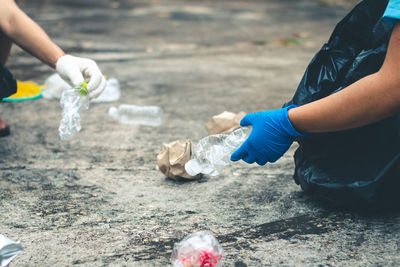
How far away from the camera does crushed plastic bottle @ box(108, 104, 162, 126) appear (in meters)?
3.19

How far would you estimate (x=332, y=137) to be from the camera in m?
1.93

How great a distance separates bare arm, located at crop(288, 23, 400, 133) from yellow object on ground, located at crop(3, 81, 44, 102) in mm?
2361

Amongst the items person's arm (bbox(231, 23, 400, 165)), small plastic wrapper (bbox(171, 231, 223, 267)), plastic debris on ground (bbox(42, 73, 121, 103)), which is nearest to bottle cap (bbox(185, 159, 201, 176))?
person's arm (bbox(231, 23, 400, 165))

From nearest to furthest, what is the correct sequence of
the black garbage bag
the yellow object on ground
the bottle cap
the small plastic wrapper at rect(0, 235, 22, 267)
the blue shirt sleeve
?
the small plastic wrapper at rect(0, 235, 22, 267) → the blue shirt sleeve → the black garbage bag → the bottle cap → the yellow object on ground

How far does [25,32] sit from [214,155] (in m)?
1.10

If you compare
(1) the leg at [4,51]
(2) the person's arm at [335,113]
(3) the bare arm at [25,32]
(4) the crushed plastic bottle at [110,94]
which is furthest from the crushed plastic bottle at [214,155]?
(4) the crushed plastic bottle at [110,94]

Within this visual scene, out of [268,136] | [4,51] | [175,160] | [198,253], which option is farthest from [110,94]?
[198,253]

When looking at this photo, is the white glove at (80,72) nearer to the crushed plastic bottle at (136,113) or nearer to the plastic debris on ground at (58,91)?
the crushed plastic bottle at (136,113)

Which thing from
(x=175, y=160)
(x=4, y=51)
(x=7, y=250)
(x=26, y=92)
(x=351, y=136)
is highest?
(x=351, y=136)

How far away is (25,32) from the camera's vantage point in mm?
2357

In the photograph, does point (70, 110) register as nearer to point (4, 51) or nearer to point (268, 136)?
point (4, 51)

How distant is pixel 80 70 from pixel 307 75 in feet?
3.61

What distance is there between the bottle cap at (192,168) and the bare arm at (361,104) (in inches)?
22.9

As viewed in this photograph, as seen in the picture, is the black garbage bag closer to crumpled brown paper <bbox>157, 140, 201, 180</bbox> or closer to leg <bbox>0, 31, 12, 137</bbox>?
crumpled brown paper <bbox>157, 140, 201, 180</bbox>
